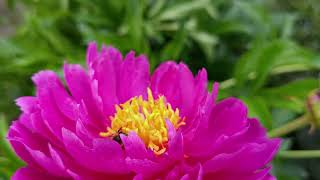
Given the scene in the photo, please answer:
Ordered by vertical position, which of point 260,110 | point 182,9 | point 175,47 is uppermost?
point 182,9

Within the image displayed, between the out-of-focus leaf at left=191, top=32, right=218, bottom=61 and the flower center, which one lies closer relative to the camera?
the flower center

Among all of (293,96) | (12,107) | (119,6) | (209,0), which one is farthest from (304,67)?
(12,107)

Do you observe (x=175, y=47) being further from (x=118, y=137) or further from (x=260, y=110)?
(x=118, y=137)

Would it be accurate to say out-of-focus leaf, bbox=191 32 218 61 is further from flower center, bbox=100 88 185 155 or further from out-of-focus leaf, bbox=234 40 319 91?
flower center, bbox=100 88 185 155

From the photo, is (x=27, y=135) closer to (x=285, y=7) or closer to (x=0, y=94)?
(x=0, y=94)

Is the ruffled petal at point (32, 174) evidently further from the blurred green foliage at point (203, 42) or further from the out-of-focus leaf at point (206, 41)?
the out-of-focus leaf at point (206, 41)

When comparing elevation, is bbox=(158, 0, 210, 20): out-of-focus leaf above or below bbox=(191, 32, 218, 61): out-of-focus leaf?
above

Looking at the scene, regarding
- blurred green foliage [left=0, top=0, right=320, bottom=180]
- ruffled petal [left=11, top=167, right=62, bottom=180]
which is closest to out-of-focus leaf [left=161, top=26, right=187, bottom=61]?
blurred green foliage [left=0, top=0, right=320, bottom=180]

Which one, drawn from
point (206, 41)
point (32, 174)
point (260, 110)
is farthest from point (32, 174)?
point (206, 41)
